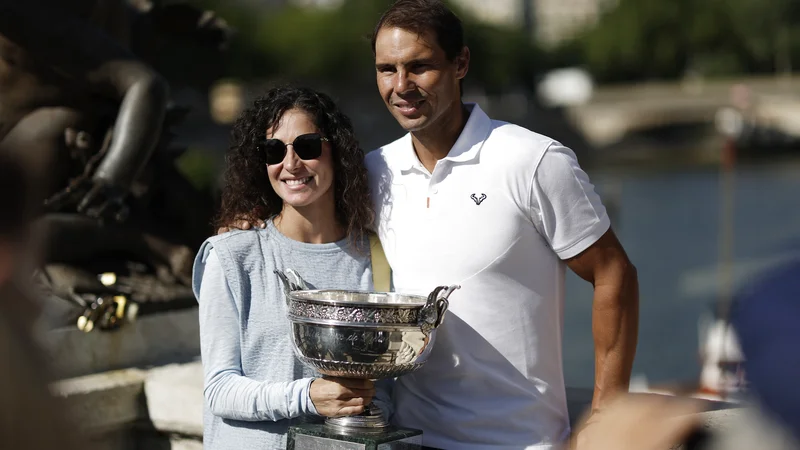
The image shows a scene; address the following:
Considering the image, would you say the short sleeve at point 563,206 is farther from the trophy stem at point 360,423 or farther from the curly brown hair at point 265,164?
the trophy stem at point 360,423

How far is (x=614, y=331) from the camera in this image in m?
2.81

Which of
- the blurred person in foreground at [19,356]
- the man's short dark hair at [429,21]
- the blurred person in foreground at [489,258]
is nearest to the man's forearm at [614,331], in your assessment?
the blurred person in foreground at [489,258]

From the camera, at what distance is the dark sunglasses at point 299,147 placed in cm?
278

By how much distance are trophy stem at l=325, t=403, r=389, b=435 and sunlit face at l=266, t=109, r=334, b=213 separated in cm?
52

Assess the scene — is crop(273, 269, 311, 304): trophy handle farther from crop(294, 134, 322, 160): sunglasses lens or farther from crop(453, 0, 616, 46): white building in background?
crop(453, 0, 616, 46): white building in background

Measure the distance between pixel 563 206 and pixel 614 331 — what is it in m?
0.32

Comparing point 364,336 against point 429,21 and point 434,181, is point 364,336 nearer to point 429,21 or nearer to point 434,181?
point 434,181

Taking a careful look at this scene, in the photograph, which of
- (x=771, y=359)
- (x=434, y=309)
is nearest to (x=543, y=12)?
(x=434, y=309)

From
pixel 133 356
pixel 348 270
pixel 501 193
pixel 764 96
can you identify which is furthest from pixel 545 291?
pixel 764 96

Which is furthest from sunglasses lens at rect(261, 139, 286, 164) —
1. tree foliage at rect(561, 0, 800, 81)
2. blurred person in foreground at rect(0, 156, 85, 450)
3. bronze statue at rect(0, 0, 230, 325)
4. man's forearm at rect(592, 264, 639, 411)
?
tree foliage at rect(561, 0, 800, 81)

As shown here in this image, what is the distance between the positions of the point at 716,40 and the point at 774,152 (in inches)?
266

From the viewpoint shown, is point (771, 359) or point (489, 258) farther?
point (489, 258)

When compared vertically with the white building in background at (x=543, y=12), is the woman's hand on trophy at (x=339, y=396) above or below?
below

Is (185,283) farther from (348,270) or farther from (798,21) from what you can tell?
(798,21)
